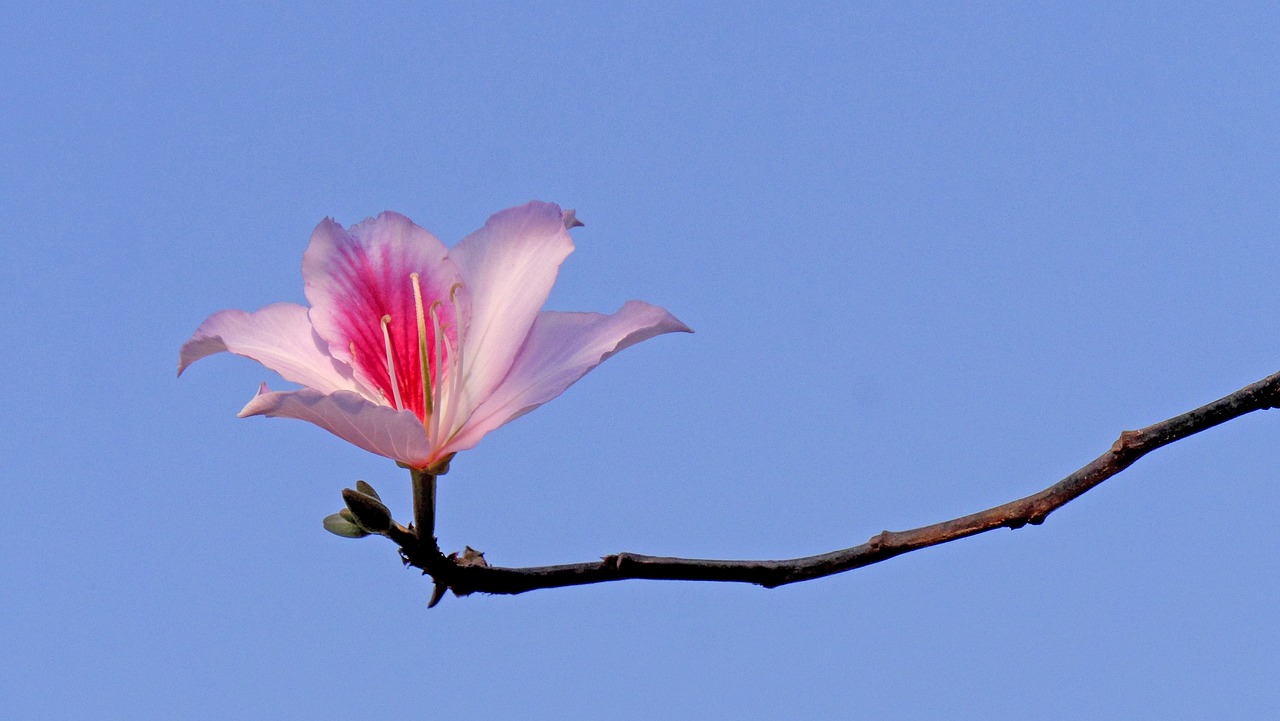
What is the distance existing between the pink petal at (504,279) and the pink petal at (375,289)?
0.05m

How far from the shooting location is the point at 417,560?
1.71 meters

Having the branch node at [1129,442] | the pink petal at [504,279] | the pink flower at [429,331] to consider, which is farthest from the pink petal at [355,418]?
the branch node at [1129,442]

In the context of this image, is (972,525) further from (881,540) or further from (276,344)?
(276,344)

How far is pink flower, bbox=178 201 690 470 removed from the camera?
165cm

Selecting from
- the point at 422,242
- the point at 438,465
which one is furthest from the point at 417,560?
the point at 422,242

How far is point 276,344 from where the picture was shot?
5.92ft

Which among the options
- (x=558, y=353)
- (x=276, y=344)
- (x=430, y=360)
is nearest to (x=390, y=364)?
(x=430, y=360)

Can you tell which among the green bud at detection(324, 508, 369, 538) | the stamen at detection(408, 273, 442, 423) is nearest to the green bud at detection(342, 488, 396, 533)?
the green bud at detection(324, 508, 369, 538)

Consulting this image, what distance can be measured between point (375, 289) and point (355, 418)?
346 millimetres

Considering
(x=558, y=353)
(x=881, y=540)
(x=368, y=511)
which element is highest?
(x=558, y=353)

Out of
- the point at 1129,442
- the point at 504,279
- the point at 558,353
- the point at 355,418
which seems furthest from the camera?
the point at 504,279

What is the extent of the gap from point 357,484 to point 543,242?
0.44 metres

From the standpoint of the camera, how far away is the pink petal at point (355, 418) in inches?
60.3

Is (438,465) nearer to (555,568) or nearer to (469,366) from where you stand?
(469,366)
